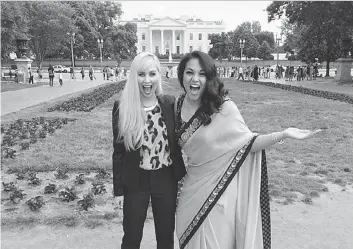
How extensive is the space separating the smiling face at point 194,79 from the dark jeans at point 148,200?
57 centimetres

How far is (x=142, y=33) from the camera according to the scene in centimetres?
10162

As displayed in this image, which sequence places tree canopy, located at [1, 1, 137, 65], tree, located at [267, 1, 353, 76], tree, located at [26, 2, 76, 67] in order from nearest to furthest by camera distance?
tree, located at [267, 1, 353, 76]
tree canopy, located at [1, 1, 137, 65]
tree, located at [26, 2, 76, 67]

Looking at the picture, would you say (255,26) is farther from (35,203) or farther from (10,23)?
(35,203)

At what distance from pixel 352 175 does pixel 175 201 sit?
158 inches

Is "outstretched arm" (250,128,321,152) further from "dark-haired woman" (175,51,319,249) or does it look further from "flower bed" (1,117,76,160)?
"flower bed" (1,117,76,160)

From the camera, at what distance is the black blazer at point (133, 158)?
2.52m

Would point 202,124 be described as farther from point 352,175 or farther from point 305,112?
point 305,112

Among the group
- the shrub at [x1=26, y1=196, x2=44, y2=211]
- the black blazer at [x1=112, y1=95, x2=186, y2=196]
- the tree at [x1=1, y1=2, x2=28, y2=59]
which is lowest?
the shrub at [x1=26, y1=196, x2=44, y2=211]

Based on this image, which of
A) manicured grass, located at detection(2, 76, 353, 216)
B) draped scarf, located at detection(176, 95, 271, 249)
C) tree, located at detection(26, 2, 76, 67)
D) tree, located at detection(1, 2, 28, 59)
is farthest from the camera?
tree, located at detection(26, 2, 76, 67)

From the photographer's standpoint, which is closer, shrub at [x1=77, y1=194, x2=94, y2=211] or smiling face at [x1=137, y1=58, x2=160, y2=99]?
smiling face at [x1=137, y1=58, x2=160, y2=99]

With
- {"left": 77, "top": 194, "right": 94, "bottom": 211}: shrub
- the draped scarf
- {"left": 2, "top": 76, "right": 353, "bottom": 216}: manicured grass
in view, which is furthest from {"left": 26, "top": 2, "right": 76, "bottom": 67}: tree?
the draped scarf

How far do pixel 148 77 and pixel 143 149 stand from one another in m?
0.50

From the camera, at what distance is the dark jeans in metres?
2.55

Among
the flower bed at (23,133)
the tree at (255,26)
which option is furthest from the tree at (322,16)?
the tree at (255,26)
